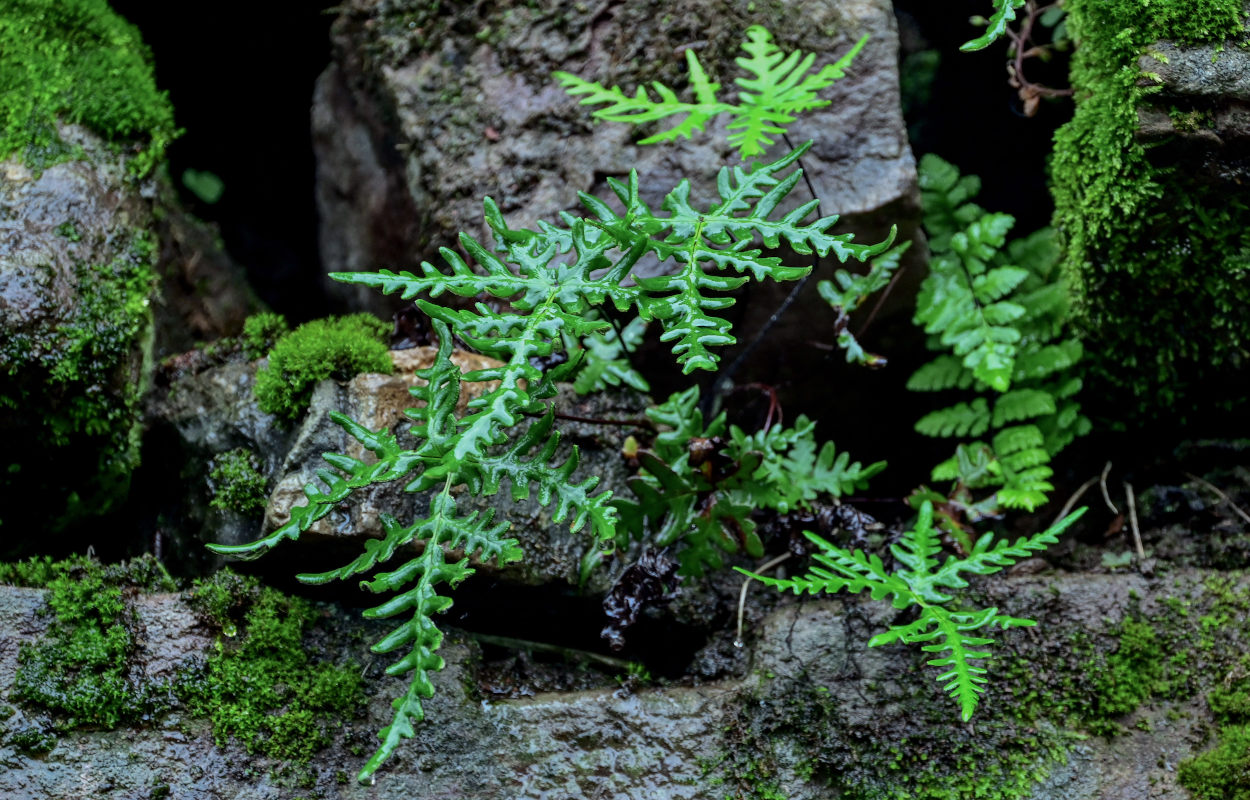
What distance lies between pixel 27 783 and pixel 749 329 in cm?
288

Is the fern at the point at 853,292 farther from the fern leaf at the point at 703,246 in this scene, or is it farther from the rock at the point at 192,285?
the rock at the point at 192,285

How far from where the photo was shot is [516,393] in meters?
2.11

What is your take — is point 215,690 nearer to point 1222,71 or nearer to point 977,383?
point 977,383

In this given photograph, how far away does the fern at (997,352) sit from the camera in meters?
3.31

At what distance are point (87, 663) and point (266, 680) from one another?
503 millimetres

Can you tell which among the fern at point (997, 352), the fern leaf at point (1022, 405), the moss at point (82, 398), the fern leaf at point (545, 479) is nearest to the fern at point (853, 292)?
the fern at point (997, 352)

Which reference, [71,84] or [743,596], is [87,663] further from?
[71,84]

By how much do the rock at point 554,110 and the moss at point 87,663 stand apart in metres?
1.82

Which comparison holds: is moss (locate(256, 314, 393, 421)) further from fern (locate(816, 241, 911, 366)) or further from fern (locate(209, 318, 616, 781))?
fern (locate(816, 241, 911, 366))

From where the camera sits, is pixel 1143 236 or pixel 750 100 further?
pixel 750 100

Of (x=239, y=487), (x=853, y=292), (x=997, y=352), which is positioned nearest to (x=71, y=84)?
(x=239, y=487)

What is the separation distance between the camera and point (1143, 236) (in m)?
2.97

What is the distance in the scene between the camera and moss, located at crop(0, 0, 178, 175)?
3229 millimetres

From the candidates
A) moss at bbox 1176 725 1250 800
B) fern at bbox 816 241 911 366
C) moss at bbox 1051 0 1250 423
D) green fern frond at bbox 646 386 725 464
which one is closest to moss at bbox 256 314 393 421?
green fern frond at bbox 646 386 725 464
